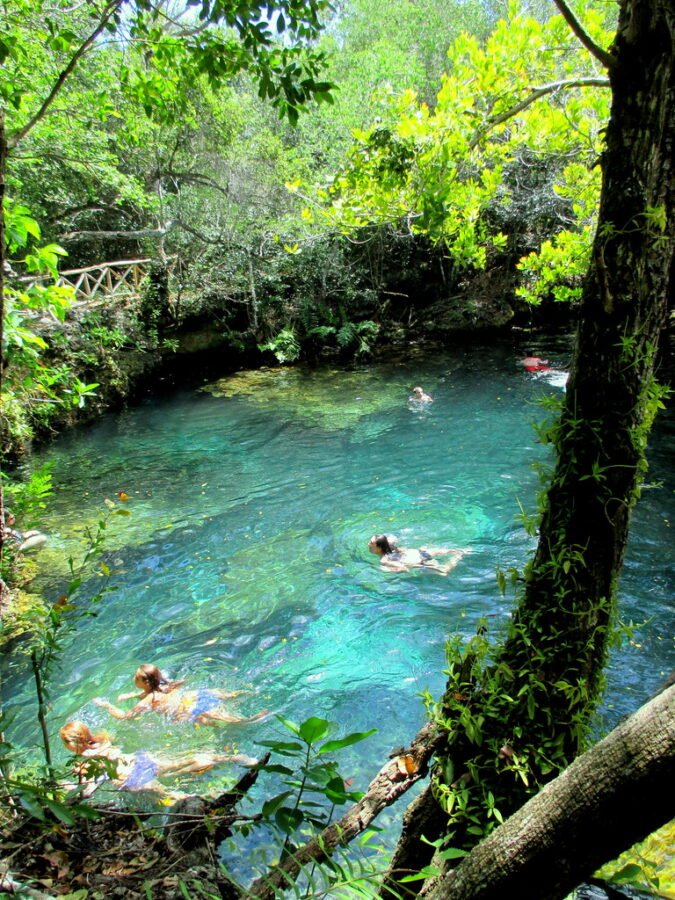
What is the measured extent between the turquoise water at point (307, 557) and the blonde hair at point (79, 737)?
18 centimetres

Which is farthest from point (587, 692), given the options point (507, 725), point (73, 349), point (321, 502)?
point (73, 349)

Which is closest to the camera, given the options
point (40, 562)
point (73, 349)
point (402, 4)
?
point (40, 562)

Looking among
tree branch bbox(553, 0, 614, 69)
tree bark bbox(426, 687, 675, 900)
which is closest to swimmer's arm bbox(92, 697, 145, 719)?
tree bark bbox(426, 687, 675, 900)

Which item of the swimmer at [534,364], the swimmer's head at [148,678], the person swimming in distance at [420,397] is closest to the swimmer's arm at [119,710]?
the swimmer's head at [148,678]

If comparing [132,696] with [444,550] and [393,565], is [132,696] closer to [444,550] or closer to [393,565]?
[393,565]

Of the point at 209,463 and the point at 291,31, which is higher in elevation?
the point at 291,31

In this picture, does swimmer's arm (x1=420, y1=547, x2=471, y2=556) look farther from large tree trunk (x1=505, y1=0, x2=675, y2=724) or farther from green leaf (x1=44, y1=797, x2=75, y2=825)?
green leaf (x1=44, y1=797, x2=75, y2=825)

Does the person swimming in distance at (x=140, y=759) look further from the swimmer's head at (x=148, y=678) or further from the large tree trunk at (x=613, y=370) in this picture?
the large tree trunk at (x=613, y=370)

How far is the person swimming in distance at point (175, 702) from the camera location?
4621 mm

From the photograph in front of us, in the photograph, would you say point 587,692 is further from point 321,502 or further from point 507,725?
point 321,502

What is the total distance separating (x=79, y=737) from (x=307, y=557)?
11.8 ft

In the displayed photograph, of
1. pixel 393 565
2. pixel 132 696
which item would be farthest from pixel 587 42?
pixel 393 565

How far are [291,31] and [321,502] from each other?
6.92 m

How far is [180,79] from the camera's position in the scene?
146 inches
